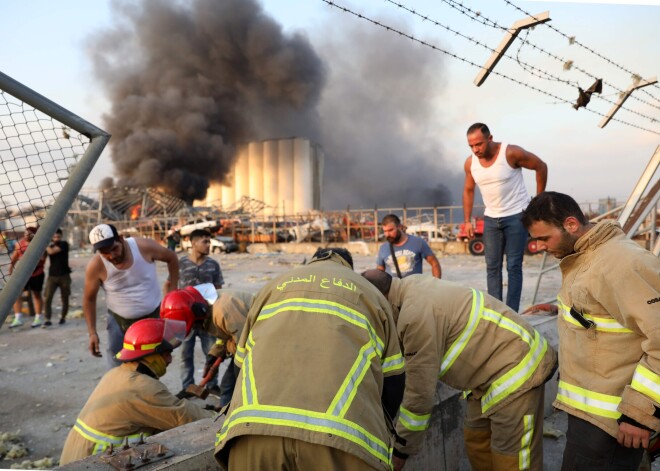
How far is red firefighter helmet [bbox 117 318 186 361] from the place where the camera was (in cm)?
265

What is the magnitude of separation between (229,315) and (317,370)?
1947 millimetres

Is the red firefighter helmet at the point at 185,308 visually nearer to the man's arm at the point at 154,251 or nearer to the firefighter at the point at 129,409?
the firefighter at the point at 129,409

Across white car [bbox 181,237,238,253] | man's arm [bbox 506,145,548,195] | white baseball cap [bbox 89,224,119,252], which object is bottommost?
white car [bbox 181,237,238,253]

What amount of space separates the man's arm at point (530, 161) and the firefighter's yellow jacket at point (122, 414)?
9.35 feet

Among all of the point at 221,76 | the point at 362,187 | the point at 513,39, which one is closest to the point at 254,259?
the point at 513,39

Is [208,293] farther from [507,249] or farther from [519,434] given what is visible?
[507,249]

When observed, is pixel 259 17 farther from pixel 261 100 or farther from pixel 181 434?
pixel 181 434

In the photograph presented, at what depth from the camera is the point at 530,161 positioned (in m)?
3.87

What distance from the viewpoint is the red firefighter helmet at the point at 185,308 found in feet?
10.6

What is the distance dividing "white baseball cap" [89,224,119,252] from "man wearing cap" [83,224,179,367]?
0.12m

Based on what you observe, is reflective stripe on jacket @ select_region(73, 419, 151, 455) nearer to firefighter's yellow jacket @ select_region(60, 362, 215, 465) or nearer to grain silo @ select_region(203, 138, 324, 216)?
firefighter's yellow jacket @ select_region(60, 362, 215, 465)

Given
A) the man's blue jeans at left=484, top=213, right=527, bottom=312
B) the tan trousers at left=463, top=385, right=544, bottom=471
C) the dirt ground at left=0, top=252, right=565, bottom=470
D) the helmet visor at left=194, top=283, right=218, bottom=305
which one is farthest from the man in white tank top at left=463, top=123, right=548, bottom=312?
the helmet visor at left=194, top=283, right=218, bottom=305

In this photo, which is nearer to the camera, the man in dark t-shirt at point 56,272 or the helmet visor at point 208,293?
the helmet visor at point 208,293

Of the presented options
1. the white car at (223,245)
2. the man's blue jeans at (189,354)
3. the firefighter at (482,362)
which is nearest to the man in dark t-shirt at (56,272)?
the man's blue jeans at (189,354)
